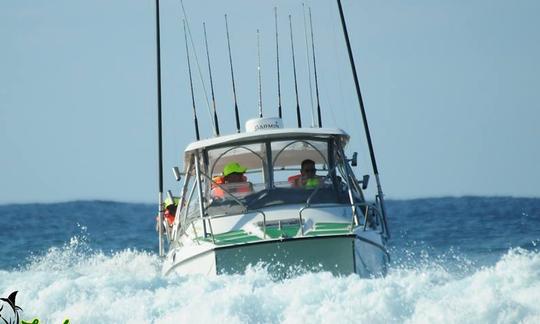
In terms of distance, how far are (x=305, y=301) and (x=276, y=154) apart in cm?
398

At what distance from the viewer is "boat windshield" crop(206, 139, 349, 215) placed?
15.2 meters

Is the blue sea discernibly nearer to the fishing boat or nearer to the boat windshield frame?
the fishing boat

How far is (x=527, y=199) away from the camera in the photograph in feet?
142

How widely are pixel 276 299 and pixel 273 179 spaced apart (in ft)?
11.4

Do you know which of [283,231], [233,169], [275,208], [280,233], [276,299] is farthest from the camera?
[233,169]

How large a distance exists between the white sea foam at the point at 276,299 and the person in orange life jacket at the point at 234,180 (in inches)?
87.3

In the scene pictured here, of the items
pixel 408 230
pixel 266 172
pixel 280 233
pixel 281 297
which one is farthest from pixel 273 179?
pixel 408 230

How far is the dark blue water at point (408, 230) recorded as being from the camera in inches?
1022

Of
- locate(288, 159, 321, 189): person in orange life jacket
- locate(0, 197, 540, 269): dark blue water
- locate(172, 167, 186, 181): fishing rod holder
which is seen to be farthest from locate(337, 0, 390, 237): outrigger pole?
locate(0, 197, 540, 269): dark blue water

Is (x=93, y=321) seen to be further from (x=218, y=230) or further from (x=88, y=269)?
(x=88, y=269)

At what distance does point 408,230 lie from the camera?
1234 inches

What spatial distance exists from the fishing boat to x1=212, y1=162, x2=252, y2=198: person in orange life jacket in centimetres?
1

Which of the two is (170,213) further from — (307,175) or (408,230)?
(408,230)

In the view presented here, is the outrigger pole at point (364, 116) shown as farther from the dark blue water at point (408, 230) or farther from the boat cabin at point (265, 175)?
the dark blue water at point (408, 230)
